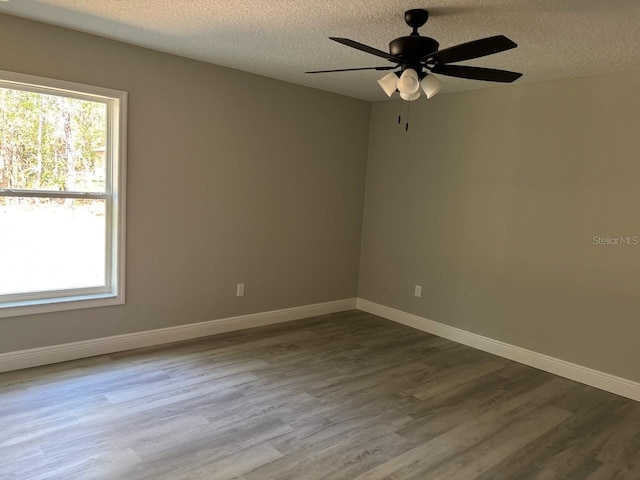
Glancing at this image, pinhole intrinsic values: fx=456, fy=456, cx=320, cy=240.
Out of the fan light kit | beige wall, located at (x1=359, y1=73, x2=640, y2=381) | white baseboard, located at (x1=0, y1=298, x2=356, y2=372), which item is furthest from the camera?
beige wall, located at (x1=359, y1=73, x2=640, y2=381)

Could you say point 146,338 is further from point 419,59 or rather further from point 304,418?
point 419,59

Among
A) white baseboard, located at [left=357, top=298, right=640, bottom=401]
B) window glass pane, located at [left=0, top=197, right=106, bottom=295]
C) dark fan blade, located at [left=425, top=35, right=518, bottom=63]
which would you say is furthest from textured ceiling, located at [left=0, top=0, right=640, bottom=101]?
white baseboard, located at [left=357, top=298, right=640, bottom=401]

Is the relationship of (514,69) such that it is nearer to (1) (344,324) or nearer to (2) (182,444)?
(1) (344,324)

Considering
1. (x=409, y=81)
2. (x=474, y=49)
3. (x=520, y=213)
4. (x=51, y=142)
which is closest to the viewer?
(x=474, y=49)

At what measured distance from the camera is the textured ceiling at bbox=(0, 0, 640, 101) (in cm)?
241

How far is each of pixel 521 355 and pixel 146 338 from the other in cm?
322

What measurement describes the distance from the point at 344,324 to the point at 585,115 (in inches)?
113

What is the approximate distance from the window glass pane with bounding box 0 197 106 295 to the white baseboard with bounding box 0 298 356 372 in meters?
0.45

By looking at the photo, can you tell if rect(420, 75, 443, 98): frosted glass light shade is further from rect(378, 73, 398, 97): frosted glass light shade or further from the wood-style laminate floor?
the wood-style laminate floor

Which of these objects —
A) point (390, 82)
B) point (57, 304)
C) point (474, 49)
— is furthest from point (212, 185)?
point (474, 49)

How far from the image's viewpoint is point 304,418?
2.80 metres

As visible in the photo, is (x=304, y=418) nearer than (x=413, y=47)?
No

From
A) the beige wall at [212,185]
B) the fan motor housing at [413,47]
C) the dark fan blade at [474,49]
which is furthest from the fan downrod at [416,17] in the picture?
the beige wall at [212,185]

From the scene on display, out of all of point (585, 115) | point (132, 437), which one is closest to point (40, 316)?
point (132, 437)
